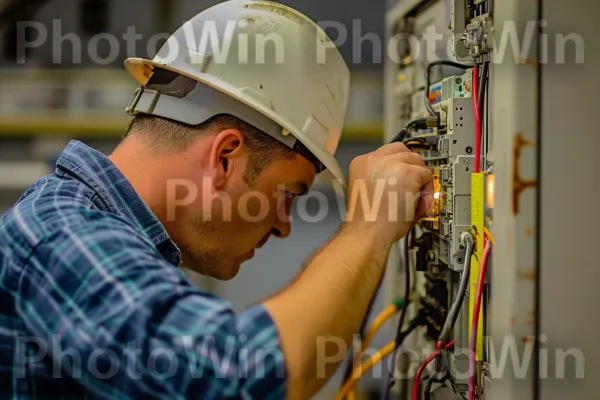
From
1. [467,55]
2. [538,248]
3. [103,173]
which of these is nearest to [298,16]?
[467,55]

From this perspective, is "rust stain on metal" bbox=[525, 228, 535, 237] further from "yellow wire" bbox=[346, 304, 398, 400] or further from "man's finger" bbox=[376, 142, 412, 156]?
"yellow wire" bbox=[346, 304, 398, 400]

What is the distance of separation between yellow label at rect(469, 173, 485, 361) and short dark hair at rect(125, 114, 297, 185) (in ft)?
1.11

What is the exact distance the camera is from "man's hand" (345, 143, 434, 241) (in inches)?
38.7

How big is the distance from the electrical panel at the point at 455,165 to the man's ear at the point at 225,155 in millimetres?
385

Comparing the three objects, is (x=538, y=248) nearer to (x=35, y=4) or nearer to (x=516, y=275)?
(x=516, y=275)

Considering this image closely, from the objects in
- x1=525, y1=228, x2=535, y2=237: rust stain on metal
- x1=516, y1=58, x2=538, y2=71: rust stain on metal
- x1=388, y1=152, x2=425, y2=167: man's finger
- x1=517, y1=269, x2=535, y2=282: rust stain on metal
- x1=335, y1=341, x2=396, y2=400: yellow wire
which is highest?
x1=516, y1=58, x2=538, y2=71: rust stain on metal

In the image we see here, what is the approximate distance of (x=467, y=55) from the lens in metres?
1.14

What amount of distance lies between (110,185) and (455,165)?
1.95 ft

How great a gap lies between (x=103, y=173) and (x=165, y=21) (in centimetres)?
205

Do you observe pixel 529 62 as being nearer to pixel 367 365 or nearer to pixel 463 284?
pixel 463 284

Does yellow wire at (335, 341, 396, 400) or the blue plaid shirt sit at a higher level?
the blue plaid shirt

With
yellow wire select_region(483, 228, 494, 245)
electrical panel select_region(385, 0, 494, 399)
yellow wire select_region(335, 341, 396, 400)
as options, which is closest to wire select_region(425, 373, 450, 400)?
electrical panel select_region(385, 0, 494, 399)

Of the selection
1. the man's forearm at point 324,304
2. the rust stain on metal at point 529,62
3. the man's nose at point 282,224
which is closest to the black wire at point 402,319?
the man's nose at point 282,224

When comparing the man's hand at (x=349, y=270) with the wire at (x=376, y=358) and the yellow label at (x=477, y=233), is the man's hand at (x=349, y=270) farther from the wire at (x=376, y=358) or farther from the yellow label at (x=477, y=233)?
the wire at (x=376, y=358)
